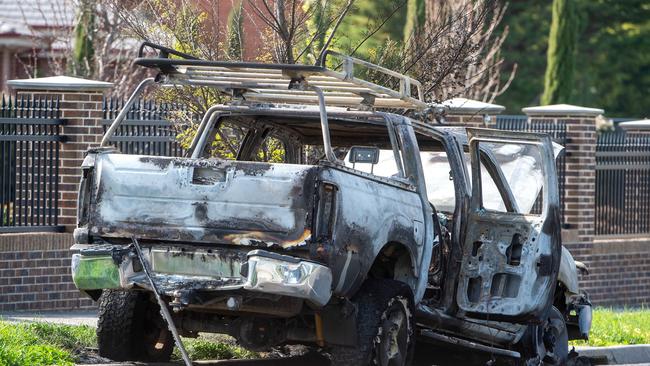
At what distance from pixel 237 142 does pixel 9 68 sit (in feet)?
56.5

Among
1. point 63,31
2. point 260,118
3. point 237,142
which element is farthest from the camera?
point 63,31

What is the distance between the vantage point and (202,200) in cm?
846

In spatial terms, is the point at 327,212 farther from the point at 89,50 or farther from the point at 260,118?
the point at 89,50

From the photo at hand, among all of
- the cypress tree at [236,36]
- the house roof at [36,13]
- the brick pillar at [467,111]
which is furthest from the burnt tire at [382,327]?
the house roof at [36,13]

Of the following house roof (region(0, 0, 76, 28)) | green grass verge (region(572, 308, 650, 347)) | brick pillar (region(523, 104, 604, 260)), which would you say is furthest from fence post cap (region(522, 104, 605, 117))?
house roof (region(0, 0, 76, 28))

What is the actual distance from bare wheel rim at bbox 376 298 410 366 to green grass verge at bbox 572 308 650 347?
13.9 feet

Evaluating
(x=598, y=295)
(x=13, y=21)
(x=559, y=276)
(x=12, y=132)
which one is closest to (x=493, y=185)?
(x=559, y=276)

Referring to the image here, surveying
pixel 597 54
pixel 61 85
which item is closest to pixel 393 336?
pixel 61 85

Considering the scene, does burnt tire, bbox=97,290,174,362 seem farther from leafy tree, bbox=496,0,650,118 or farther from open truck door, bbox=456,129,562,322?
leafy tree, bbox=496,0,650,118

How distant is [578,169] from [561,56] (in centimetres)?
1233

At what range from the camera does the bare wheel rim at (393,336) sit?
8.80 metres

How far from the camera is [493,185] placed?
35.1 feet

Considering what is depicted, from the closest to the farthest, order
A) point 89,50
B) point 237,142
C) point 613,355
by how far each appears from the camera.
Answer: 1. point 237,142
2. point 613,355
3. point 89,50

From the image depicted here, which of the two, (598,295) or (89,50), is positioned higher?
(89,50)
